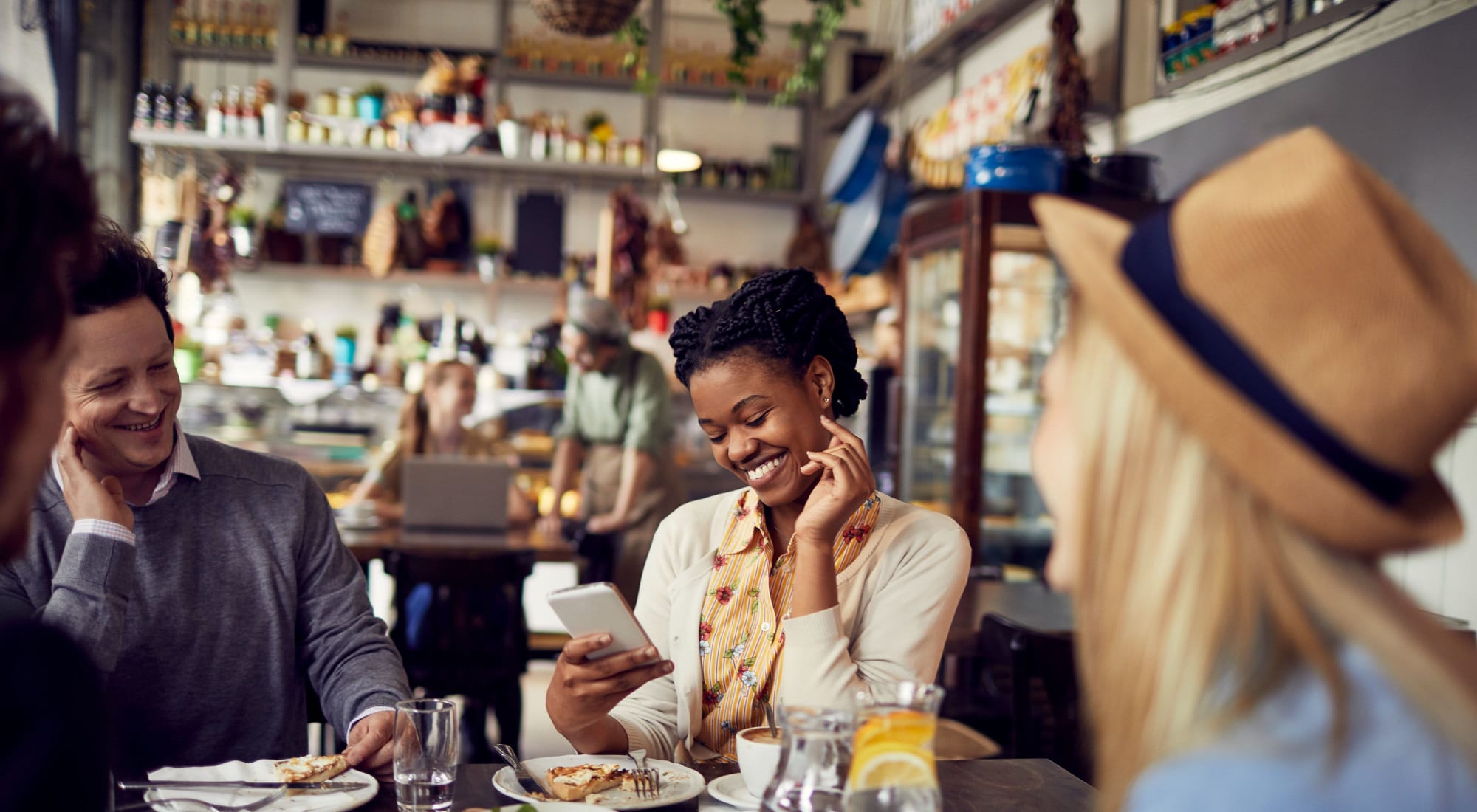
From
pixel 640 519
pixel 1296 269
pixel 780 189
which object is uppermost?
pixel 780 189

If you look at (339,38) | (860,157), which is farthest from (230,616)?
(339,38)

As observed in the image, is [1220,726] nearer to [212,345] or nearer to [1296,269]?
[1296,269]

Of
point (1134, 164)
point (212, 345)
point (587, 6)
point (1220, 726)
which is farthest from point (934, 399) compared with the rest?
point (212, 345)

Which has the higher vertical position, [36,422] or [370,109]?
[370,109]

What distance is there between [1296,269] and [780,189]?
7455 mm

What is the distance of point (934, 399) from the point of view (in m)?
4.81

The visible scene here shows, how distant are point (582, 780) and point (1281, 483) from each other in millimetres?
981

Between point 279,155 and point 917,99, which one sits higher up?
point 917,99

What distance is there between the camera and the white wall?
287 centimetres

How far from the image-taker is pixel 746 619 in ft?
5.93

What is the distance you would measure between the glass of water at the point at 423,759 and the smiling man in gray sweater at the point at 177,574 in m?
0.23

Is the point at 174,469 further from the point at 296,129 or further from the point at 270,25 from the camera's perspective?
the point at 270,25

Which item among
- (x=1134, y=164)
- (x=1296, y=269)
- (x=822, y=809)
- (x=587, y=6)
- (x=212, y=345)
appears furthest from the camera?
(x=212, y=345)

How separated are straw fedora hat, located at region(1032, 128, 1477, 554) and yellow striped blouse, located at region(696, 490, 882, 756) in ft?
3.44
